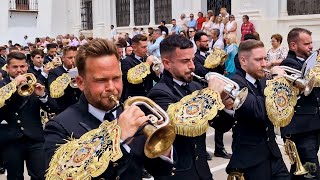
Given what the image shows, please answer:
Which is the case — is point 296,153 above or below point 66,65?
below

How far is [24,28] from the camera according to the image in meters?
29.8

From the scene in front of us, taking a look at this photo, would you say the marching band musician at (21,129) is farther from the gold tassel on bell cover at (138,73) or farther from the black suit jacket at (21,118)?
the gold tassel on bell cover at (138,73)

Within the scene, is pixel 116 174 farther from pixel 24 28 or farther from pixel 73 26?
pixel 24 28

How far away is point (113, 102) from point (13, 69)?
377 cm

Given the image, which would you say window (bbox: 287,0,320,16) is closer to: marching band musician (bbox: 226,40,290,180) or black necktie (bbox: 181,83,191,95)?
marching band musician (bbox: 226,40,290,180)

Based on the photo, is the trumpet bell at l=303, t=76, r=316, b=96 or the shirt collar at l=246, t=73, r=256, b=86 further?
the trumpet bell at l=303, t=76, r=316, b=96

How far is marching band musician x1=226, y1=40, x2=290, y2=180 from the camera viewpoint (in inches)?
165

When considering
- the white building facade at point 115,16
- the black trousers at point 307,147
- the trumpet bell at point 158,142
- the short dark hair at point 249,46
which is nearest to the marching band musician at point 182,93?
the short dark hair at point 249,46

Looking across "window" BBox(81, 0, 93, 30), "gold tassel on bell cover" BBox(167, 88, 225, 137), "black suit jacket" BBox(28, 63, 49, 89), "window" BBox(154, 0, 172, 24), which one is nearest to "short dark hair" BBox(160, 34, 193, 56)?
"gold tassel on bell cover" BBox(167, 88, 225, 137)

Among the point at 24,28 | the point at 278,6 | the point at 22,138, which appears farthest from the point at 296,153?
the point at 24,28

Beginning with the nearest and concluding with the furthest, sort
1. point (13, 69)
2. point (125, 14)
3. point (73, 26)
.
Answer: point (13, 69) → point (125, 14) → point (73, 26)

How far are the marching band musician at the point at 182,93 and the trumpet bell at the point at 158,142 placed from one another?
40.4 inches

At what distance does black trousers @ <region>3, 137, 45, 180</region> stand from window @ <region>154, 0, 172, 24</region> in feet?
52.7

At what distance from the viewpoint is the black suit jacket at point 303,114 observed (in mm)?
5324
